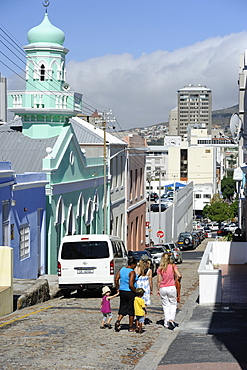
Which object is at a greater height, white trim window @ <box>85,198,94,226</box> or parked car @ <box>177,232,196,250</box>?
white trim window @ <box>85,198,94,226</box>

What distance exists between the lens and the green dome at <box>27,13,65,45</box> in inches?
1204

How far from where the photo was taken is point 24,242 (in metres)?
23.4

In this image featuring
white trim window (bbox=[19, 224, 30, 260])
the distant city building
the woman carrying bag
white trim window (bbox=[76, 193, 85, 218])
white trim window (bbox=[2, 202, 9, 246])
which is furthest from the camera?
the distant city building

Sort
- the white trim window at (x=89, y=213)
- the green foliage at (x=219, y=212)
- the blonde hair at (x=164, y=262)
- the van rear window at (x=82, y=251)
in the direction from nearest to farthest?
the blonde hair at (x=164, y=262) < the van rear window at (x=82, y=251) < the white trim window at (x=89, y=213) < the green foliage at (x=219, y=212)

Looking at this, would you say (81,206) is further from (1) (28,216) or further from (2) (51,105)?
(1) (28,216)

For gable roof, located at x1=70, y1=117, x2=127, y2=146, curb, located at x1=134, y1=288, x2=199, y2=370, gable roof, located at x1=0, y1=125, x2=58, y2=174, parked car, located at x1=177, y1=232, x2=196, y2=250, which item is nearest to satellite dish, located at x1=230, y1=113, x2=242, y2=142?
gable roof, located at x1=0, y1=125, x2=58, y2=174

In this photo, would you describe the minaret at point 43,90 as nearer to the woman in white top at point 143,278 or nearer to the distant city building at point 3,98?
the distant city building at point 3,98

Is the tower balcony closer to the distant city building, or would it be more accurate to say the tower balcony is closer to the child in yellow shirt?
the distant city building

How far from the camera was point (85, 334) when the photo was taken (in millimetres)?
12312

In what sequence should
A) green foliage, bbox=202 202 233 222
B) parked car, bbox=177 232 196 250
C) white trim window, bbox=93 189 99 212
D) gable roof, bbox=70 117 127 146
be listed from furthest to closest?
green foliage, bbox=202 202 233 222
parked car, bbox=177 232 196 250
gable roof, bbox=70 117 127 146
white trim window, bbox=93 189 99 212

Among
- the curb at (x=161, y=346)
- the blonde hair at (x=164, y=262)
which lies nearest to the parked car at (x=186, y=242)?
the curb at (x=161, y=346)

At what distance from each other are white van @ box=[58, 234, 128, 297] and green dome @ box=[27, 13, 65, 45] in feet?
45.7

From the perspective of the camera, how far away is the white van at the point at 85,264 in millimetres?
19094

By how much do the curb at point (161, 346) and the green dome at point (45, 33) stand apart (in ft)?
57.4
